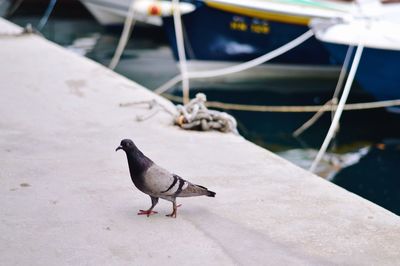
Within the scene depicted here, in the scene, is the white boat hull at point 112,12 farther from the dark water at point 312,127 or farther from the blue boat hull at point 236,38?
the blue boat hull at point 236,38

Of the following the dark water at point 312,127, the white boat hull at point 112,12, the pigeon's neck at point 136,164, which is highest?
the pigeon's neck at point 136,164

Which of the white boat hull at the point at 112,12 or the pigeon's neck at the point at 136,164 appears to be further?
the white boat hull at the point at 112,12

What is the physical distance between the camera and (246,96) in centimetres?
995

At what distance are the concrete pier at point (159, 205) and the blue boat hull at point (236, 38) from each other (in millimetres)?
5090

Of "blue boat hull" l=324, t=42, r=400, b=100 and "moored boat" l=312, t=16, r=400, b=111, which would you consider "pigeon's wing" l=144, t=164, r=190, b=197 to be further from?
"blue boat hull" l=324, t=42, r=400, b=100

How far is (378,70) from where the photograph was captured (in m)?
8.09

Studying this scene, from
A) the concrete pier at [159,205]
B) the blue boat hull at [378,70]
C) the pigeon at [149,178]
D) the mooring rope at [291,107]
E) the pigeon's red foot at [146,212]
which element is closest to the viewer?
the concrete pier at [159,205]

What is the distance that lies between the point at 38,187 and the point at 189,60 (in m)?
7.57

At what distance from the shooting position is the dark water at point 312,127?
6.73 m

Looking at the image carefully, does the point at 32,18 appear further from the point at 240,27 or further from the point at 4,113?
the point at 4,113

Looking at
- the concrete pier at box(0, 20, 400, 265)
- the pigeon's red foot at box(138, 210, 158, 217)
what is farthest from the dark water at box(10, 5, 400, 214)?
the pigeon's red foot at box(138, 210, 158, 217)

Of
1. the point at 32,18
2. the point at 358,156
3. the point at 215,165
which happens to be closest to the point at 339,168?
the point at 358,156

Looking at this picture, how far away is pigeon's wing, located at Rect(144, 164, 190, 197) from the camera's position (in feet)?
10.0

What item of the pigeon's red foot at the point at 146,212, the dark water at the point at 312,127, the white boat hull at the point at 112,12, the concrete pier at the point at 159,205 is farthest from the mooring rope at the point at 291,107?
the pigeon's red foot at the point at 146,212
